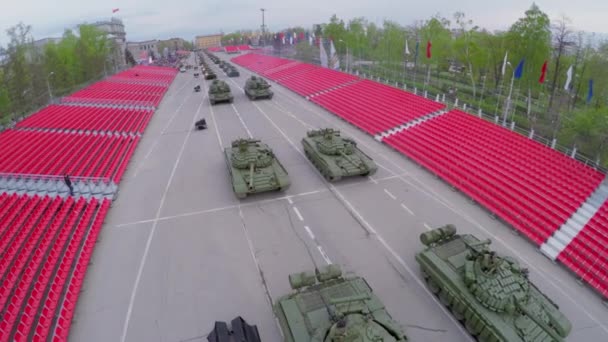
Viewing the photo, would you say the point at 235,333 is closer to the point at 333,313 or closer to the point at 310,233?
the point at 333,313

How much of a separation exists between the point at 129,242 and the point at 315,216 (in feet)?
27.1

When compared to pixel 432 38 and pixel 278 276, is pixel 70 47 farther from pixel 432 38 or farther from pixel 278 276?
pixel 278 276

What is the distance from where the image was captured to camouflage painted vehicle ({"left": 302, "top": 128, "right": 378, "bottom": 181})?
63.9ft

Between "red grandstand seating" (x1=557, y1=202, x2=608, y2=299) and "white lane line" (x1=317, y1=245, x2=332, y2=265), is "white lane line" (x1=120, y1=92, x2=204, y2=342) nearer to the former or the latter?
"white lane line" (x1=317, y1=245, x2=332, y2=265)

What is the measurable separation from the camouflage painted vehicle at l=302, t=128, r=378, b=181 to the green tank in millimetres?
2654

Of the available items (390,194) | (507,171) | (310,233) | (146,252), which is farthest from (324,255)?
(507,171)

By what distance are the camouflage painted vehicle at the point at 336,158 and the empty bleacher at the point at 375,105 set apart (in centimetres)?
796

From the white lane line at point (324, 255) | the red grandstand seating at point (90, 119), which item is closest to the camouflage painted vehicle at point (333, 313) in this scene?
the white lane line at point (324, 255)

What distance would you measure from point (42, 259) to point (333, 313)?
11.8 meters

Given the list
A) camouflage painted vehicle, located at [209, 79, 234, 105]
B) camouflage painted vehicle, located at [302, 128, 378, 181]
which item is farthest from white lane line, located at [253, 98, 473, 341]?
camouflage painted vehicle, located at [209, 79, 234, 105]

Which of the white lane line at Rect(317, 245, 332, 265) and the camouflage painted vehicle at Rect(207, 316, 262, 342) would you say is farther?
the white lane line at Rect(317, 245, 332, 265)

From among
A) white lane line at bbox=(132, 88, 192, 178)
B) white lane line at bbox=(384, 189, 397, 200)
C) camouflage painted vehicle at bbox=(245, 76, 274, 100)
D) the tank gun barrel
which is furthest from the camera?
camouflage painted vehicle at bbox=(245, 76, 274, 100)

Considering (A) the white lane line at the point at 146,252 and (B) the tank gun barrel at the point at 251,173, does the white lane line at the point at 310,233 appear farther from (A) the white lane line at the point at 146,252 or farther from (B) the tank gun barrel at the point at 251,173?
(A) the white lane line at the point at 146,252

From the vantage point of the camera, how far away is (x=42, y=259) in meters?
13.6
